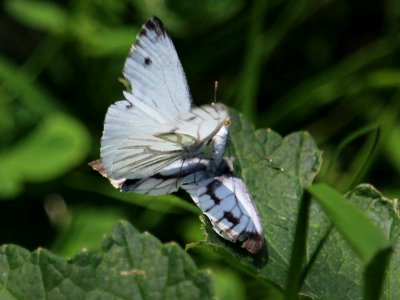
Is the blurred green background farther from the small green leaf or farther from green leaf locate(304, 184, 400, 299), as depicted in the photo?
the small green leaf

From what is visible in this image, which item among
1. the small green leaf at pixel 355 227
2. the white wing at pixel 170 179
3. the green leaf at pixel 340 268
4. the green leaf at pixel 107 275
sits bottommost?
the green leaf at pixel 340 268

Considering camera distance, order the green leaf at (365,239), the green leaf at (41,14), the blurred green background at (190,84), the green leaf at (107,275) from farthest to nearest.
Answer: the green leaf at (41,14), the blurred green background at (190,84), the green leaf at (107,275), the green leaf at (365,239)

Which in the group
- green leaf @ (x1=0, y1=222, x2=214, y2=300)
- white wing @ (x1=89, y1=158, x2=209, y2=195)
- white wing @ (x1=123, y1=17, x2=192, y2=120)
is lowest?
green leaf @ (x1=0, y1=222, x2=214, y2=300)

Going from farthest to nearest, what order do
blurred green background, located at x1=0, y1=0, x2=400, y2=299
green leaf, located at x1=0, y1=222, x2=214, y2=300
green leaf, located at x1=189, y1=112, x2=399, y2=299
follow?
blurred green background, located at x1=0, y1=0, x2=400, y2=299 < green leaf, located at x1=189, y1=112, x2=399, y2=299 < green leaf, located at x1=0, y1=222, x2=214, y2=300

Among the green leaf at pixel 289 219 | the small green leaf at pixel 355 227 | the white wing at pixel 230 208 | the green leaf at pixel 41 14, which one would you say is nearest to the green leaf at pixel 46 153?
the green leaf at pixel 41 14

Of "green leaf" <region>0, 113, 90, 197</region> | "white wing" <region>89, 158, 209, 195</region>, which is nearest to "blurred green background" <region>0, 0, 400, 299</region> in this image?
"green leaf" <region>0, 113, 90, 197</region>

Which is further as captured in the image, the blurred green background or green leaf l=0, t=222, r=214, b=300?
the blurred green background

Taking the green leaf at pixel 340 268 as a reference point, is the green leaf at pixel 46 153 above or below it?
above

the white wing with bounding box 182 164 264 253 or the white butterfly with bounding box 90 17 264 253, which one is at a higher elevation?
the white butterfly with bounding box 90 17 264 253

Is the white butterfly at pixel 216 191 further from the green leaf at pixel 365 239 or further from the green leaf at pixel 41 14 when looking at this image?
the green leaf at pixel 41 14
